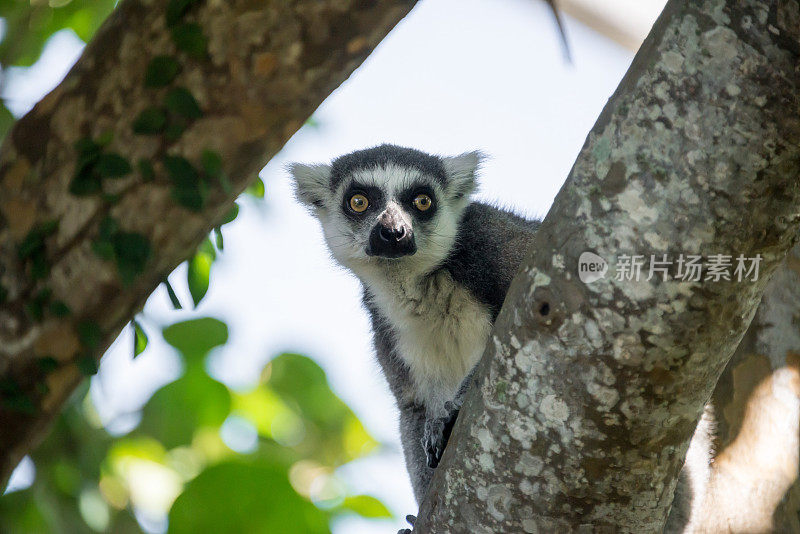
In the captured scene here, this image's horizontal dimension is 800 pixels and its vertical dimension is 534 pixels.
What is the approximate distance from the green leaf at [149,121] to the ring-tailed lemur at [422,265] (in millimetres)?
2162

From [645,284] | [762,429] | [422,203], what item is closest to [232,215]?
[422,203]

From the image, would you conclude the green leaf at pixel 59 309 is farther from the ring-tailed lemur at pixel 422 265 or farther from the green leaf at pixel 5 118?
the ring-tailed lemur at pixel 422 265

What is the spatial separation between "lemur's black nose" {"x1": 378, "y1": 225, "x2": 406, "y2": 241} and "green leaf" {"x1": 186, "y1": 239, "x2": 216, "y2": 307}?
124 cm

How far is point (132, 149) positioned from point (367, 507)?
245 cm

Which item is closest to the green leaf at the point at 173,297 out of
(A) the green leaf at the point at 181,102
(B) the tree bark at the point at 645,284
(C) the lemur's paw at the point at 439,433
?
(A) the green leaf at the point at 181,102

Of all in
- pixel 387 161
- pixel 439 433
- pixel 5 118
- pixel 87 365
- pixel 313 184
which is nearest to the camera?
pixel 87 365

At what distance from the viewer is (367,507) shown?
13.8 ft

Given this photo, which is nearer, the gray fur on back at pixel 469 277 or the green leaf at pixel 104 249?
the green leaf at pixel 104 249

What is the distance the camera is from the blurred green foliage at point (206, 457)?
303cm

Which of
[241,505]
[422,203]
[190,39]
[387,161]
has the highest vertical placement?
[387,161]

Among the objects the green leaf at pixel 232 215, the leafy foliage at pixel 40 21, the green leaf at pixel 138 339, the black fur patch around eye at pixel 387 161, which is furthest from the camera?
the black fur patch around eye at pixel 387 161

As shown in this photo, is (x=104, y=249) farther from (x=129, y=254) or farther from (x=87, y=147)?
(x=87, y=147)

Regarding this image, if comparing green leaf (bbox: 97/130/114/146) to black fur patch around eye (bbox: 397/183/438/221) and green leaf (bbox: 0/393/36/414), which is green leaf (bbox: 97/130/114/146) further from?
black fur patch around eye (bbox: 397/183/438/221)

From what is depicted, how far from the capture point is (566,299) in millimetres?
2506
